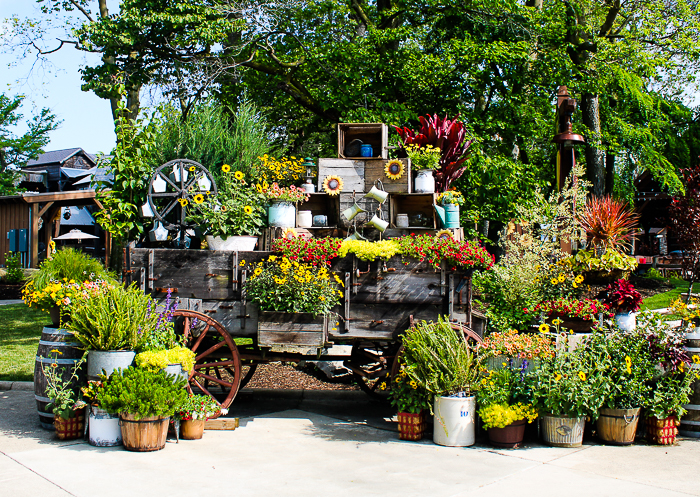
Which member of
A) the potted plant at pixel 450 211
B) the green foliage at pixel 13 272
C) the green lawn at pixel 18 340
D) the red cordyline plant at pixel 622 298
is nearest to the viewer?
the red cordyline plant at pixel 622 298

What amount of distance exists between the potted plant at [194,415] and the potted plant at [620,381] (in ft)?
10.6

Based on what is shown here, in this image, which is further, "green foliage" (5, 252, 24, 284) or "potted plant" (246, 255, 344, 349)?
"green foliage" (5, 252, 24, 284)

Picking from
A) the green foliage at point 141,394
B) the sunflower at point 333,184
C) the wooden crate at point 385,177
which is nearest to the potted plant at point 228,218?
the sunflower at point 333,184

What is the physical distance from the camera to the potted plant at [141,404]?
15.2 ft

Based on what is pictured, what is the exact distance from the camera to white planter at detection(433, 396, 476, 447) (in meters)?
4.90

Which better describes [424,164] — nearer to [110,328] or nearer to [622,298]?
[622,298]

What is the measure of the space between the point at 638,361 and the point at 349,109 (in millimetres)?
7409

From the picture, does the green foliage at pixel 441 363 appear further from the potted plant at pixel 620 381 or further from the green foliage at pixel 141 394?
the green foliage at pixel 141 394

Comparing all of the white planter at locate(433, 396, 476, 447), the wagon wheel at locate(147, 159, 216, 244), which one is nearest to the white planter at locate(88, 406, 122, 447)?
the wagon wheel at locate(147, 159, 216, 244)

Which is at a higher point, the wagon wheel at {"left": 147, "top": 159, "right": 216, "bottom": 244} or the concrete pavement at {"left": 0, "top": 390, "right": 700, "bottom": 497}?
the wagon wheel at {"left": 147, "top": 159, "right": 216, "bottom": 244}

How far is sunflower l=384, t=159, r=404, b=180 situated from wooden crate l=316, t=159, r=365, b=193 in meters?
0.32

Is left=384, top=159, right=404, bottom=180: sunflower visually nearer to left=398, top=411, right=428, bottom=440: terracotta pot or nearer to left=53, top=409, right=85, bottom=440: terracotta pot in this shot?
left=398, top=411, right=428, bottom=440: terracotta pot

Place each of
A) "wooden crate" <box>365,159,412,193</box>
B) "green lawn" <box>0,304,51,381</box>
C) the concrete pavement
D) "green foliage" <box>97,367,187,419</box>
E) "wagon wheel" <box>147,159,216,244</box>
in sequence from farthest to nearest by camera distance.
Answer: "green lawn" <box>0,304,51,381</box>
"wooden crate" <box>365,159,412,193</box>
"wagon wheel" <box>147,159,216,244</box>
"green foliage" <box>97,367,187,419</box>
the concrete pavement

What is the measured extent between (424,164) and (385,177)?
508 millimetres
